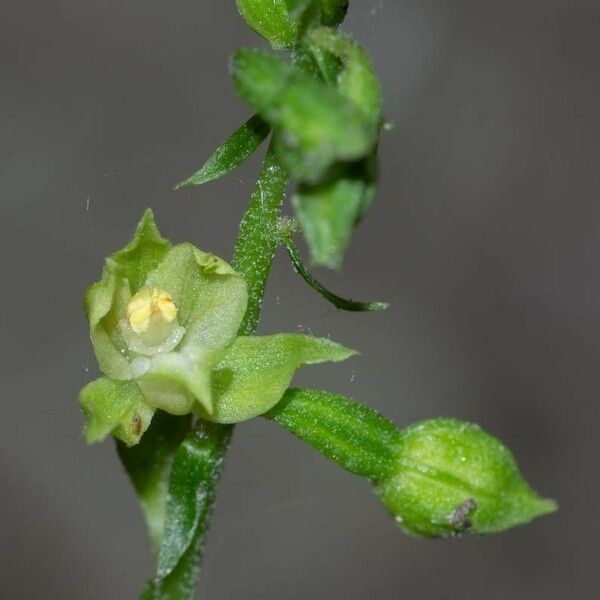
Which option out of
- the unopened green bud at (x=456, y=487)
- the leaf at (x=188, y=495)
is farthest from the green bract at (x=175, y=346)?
the unopened green bud at (x=456, y=487)

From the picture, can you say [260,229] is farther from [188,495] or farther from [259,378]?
[188,495]

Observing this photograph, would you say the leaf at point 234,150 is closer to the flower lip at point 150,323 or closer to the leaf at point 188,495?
the flower lip at point 150,323

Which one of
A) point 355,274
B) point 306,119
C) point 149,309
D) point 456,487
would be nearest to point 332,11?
point 306,119

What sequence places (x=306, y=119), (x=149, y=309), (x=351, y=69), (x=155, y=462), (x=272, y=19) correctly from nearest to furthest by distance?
(x=306, y=119) < (x=351, y=69) < (x=272, y=19) < (x=149, y=309) < (x=155, y=462)

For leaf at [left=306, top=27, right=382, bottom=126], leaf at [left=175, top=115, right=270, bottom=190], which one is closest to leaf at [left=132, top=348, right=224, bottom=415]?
leaf at [left=175, top=115, right=270, bottom=190]

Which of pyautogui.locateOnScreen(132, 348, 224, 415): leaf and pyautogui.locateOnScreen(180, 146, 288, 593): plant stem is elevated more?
pyautogui.locateOnScreen(180, 146, 288, 593): plant stem

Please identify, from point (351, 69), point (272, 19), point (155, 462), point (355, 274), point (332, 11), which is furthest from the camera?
point (355, 274)

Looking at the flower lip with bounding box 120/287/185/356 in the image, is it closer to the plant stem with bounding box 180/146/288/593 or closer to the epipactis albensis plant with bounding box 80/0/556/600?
the epipactis albensis plant with bounding box 80/0/556/600
